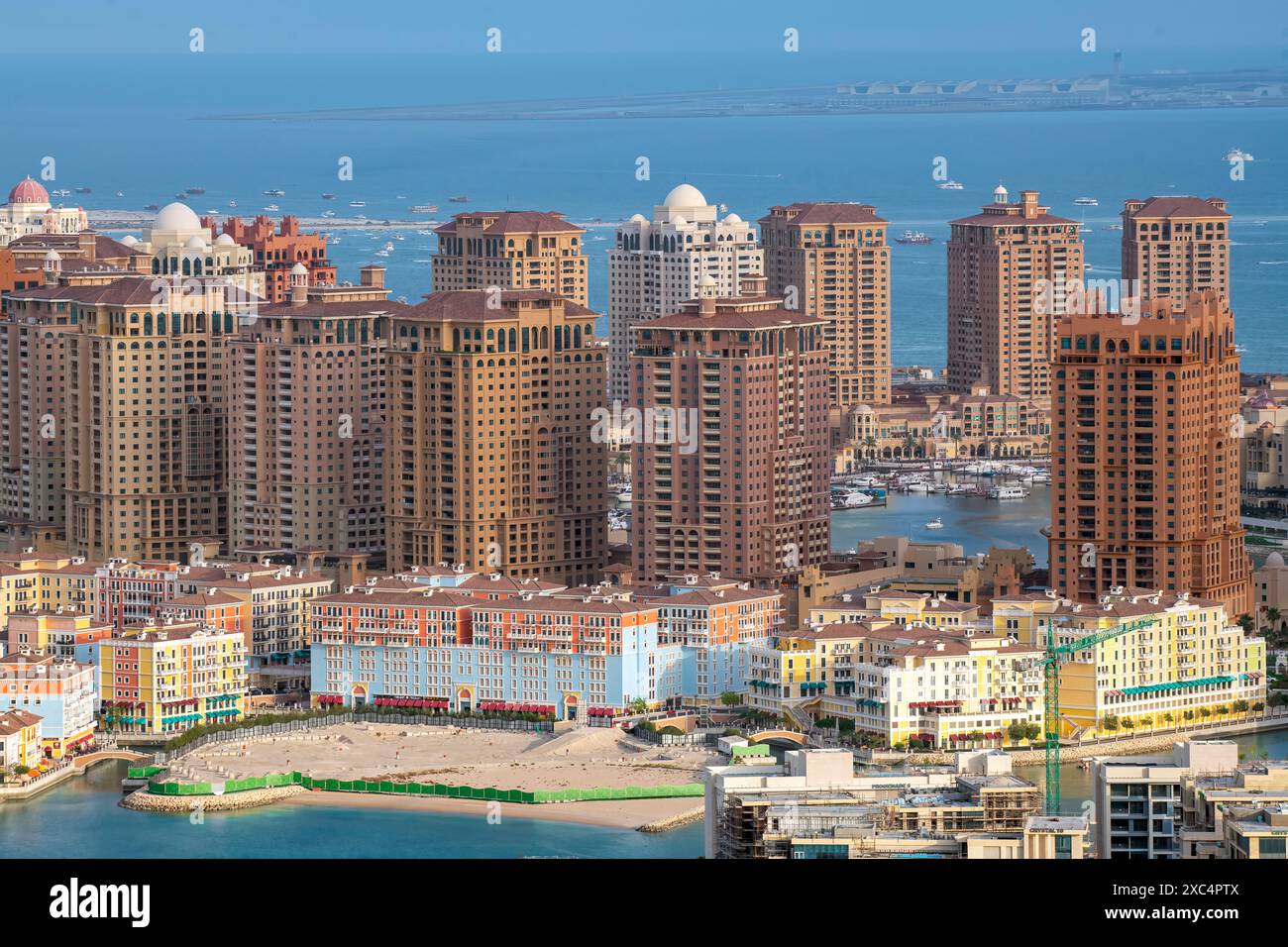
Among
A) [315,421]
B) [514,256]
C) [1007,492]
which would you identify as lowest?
[1007,492]

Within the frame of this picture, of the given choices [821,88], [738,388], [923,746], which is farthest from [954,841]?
[821,88]

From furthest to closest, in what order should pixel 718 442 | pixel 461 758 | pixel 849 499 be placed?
pixel 849 499
pixel 718 442
pixel 461 758

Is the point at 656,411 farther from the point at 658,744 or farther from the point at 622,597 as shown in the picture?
the point at 658,744

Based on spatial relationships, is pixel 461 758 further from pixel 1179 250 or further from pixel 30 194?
pixel 30 194

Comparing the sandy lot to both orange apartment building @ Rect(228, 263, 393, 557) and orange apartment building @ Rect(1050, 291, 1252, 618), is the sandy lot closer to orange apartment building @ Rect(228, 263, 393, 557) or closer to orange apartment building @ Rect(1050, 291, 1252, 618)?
orange apartment building @ Rect(1050, 291, 1252, 618)

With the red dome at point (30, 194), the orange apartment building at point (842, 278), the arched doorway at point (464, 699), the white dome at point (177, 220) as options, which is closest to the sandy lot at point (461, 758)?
the arched doorway at point (464, 699)

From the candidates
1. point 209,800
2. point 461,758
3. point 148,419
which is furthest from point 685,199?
point 209,800

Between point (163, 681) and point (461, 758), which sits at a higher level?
point (163, 681)
